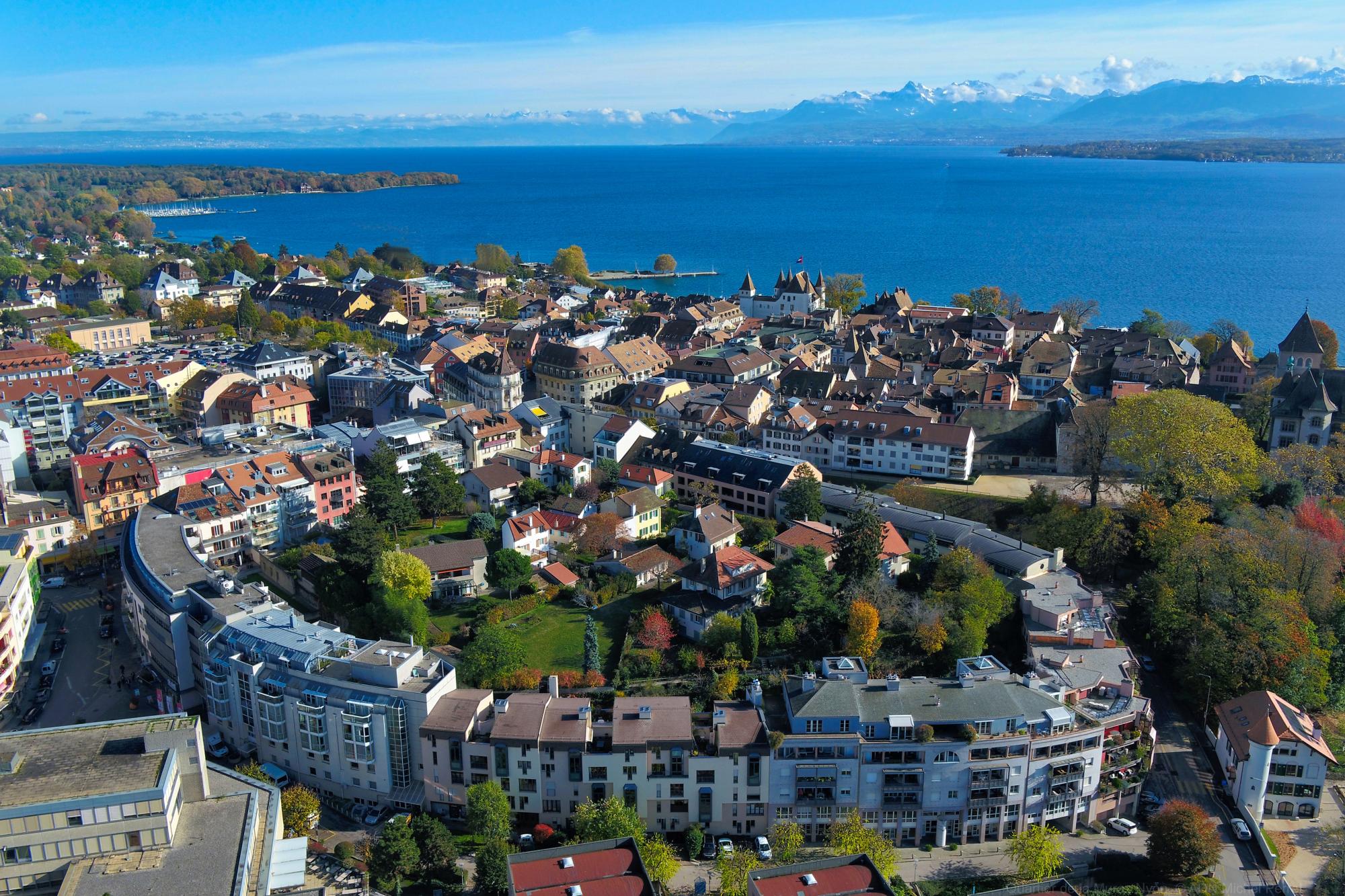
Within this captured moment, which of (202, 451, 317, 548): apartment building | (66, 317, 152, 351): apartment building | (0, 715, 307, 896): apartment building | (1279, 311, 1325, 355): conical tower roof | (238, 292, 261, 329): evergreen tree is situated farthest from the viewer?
(238, 292, 261, 329): evergreen tree

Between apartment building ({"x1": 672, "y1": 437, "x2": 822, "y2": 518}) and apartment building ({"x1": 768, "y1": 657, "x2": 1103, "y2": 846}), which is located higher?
apartment building ({"x1": 672, "y1": 437, "x2": 822, "y2": 518})

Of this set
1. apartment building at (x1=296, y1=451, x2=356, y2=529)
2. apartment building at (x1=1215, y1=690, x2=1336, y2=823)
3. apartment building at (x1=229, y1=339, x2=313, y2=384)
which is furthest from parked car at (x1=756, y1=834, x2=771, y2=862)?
apartment building at (x1=229, y1=339, x2=313, y2=384)

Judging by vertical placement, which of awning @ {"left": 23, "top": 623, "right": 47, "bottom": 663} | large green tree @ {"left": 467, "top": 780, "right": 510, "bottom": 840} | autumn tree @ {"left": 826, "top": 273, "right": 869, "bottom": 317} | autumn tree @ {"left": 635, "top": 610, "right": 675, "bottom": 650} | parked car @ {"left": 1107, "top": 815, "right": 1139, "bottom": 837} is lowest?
parked car @ {"left": 1107, "top": 815, "right": 1139, "bottom": 837}

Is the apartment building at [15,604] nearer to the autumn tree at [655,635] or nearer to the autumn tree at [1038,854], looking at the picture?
the autumn tree at [655,635]

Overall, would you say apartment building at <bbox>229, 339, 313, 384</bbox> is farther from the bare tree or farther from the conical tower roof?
the conical tower roof

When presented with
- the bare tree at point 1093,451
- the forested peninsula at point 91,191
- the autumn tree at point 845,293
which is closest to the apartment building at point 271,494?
the bare tree at point 1093,451

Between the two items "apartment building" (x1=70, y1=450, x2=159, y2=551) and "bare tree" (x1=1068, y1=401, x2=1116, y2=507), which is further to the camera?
"bare tree" (x1=1068, y1=401, x2=1116, y2=507)

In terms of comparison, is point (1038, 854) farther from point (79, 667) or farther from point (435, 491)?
point (79, 667)
